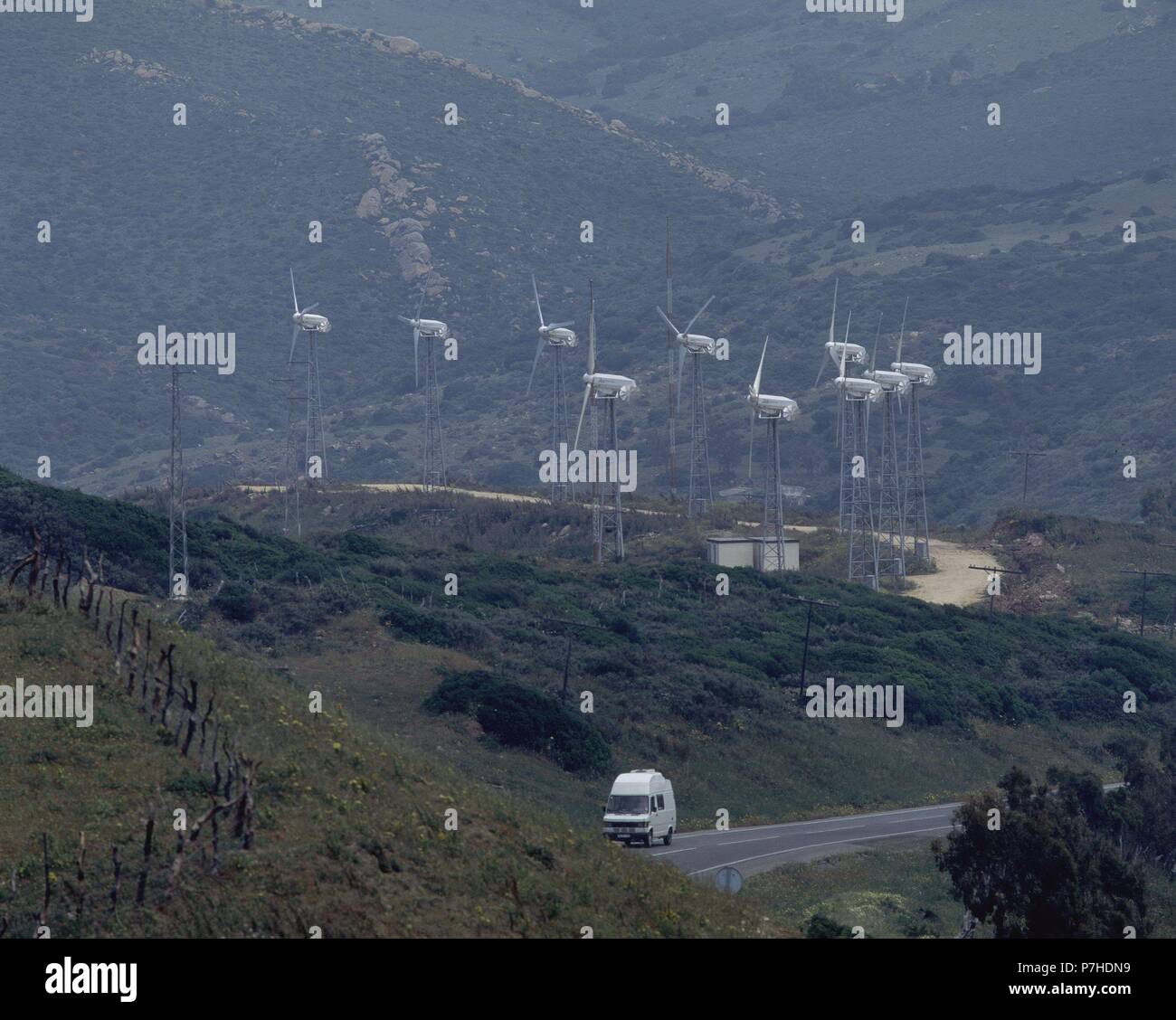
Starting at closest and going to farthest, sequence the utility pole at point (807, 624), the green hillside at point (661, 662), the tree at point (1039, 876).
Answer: the tree at point (1039, 876), the green hillside at point (661, 662), the utility pole at point (807, 624)

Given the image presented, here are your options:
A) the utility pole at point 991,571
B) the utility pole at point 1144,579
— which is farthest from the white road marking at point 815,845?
the utility pole at point 1144,579

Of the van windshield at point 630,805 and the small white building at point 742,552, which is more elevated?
the small white building at point 742,552

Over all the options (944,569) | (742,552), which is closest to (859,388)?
(742,552)

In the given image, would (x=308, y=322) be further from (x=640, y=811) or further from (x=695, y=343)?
(x=640, y=811)

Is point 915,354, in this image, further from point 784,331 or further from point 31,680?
point 31,680

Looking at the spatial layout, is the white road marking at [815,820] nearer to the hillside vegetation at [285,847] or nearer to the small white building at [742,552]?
the hillside vegetation at [285,847]

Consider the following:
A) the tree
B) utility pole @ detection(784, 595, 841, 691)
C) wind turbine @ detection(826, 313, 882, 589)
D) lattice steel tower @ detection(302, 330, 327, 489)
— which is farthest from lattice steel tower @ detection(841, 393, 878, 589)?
the tree

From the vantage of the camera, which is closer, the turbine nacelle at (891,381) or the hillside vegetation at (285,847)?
the hillside vegetation at (285,847)
